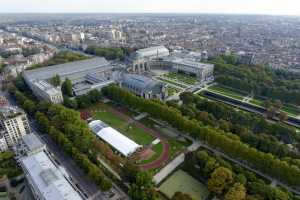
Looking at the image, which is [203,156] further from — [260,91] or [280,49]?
[280,49]

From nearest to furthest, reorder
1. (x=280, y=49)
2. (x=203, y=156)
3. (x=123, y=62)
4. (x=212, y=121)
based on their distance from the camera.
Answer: (x=203, y=156) → (x=212, y=121) → (x=123, y=62) → (x=280, y=49)

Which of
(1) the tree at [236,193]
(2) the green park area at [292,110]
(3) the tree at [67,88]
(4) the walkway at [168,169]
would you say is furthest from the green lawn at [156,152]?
(3) the tree at [67,88]

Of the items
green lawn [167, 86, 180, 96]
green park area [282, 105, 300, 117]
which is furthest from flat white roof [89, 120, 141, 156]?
green park area [282, 105, 300, 117]

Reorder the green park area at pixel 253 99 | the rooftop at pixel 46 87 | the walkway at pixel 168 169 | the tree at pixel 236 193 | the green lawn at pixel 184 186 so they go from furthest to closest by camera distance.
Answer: the rooftop at pixel 46 87, the green park area at pixel 253 99, the walkway at pixel 168 169, the green lawn at pixel 184 186, the tree at pixel 236 193

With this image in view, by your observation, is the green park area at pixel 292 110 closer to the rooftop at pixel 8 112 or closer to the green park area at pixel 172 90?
the green park area at pixel 172 90

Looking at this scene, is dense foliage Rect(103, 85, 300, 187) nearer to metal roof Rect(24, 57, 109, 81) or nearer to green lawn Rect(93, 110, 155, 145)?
green lawn Rect(93, 110, 155, 145)

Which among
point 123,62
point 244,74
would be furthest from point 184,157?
point 123,62

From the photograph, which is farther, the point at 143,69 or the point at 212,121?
the point at 143,69
